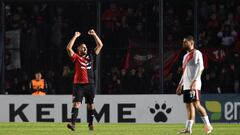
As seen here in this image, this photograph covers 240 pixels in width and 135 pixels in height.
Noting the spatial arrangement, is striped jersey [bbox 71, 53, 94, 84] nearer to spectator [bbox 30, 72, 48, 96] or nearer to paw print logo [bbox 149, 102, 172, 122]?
paw print logo [bbox 149, 102, 172, 122]

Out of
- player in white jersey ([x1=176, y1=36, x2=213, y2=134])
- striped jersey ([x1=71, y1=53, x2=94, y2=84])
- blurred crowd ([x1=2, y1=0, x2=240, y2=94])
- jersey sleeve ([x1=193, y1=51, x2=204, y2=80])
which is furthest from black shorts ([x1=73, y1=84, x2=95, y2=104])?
blurred crowd ([x1=2, y1=0, x2=240, y2=94])

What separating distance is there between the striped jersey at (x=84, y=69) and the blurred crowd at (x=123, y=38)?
1083 cm

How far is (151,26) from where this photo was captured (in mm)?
32281

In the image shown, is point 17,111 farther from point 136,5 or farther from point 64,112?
point 136,5

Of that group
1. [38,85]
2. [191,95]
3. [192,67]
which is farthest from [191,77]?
[38,85]

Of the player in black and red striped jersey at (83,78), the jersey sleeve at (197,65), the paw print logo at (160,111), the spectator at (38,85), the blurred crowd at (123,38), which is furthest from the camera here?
the blurred crowd at (123,38)

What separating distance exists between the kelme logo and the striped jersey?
8799 mm

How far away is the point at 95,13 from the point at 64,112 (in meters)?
4.77

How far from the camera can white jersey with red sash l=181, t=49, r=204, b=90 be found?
18812 millimetres

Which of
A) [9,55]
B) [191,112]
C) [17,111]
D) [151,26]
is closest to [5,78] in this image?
[9,55]

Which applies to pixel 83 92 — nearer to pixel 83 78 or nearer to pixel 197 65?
pixel 83 78

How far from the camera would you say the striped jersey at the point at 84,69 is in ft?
67.9

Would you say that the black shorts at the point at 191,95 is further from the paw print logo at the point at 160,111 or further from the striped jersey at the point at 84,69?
the paw print logo at the point at 160,111

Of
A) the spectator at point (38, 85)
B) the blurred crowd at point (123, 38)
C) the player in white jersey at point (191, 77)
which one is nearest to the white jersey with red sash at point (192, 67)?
the player in white jersey at point (191, 77)
